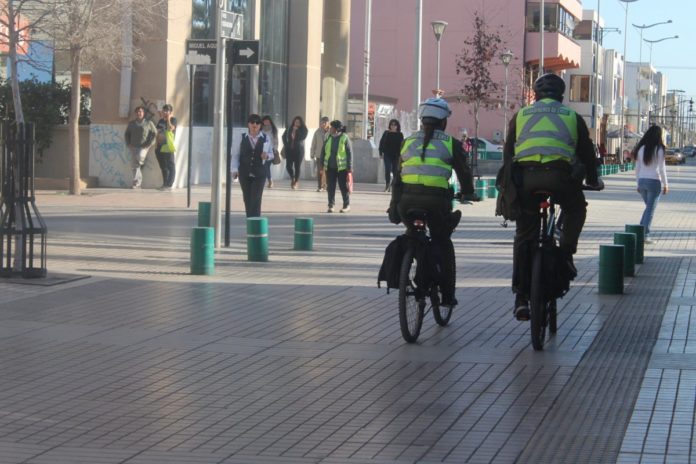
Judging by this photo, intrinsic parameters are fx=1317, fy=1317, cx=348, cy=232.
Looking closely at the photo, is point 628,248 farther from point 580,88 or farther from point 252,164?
point 580,88

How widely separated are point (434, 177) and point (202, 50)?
30.4ft

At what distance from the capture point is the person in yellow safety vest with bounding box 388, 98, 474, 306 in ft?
32.0

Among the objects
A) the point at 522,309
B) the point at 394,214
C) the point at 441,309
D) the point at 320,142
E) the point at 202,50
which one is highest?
the point at 202,50

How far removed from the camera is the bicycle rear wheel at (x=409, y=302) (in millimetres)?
9453

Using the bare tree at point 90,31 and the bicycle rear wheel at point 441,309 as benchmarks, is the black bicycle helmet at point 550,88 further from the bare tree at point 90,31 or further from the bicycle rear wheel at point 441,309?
the bare tree at point 90,31

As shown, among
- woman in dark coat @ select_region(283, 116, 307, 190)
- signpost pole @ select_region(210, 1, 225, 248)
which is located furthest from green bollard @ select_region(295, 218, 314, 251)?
woman in dark coat @ select_region(283, 116, 307, 190)

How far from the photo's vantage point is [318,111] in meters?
41.8

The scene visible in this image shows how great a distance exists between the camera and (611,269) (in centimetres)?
1257

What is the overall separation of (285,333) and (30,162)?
4.05 metres

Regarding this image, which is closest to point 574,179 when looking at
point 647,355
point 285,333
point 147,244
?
point 647,355

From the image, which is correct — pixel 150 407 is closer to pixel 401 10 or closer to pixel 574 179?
pixel 574 179

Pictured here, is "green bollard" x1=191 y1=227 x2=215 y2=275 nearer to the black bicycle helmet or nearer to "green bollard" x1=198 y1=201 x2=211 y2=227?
"green bollard" x1=198 y1=201 x2=211 y2=227

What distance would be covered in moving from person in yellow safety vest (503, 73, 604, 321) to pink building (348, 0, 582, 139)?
61.3m

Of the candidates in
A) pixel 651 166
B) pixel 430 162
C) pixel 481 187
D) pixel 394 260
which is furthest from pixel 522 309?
pixel 481 187
